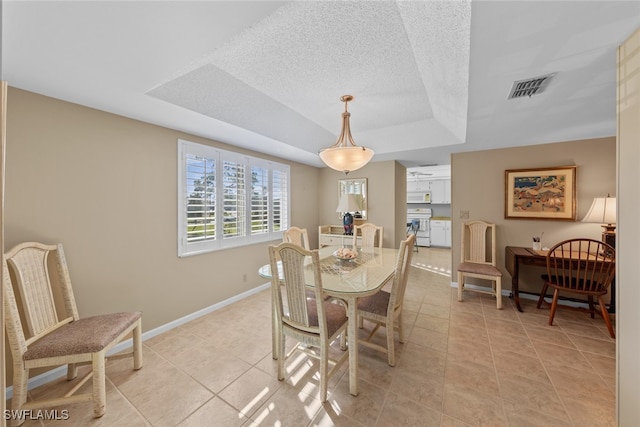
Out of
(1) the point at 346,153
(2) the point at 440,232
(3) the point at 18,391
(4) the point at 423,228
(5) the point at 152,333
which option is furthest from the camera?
(4) the point at 423,228

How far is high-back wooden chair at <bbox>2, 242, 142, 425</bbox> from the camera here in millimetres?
1449

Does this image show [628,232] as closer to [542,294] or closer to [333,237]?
[542,294]

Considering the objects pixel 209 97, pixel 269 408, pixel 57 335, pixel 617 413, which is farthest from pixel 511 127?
pixel 57 335

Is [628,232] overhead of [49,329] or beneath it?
overhead

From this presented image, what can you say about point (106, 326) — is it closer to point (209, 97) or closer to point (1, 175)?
point (1, 175)

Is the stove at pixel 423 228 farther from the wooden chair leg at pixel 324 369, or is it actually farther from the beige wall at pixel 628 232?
the wooden chair leg at pixel 324 369

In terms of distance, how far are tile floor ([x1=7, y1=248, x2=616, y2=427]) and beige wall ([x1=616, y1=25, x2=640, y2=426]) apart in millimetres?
391

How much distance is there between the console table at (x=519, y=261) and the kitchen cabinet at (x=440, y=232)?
3767 mm

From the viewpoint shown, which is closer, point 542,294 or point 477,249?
point 542,294

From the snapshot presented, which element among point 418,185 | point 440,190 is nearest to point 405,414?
point 440,190

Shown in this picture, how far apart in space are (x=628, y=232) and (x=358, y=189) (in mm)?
3597

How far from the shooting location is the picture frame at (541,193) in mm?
3109

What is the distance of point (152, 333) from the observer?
2453 millimetres

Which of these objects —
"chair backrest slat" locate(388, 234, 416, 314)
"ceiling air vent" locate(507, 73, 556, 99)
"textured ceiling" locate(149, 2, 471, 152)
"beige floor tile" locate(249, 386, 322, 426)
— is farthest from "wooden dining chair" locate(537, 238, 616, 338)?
"beige floor tile" locate(249, 386, 322, 426)
